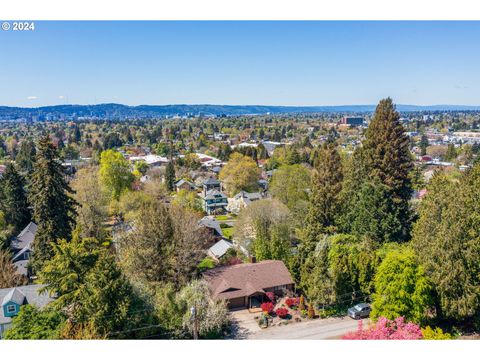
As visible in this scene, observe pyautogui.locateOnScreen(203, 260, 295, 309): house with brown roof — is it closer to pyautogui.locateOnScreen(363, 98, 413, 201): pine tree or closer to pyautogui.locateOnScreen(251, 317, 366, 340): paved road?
pyautogui.locateOnScreen(251, 317, 366, 340): paved road

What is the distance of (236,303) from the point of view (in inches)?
1050

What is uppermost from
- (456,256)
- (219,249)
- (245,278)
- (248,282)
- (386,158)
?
(386,158)

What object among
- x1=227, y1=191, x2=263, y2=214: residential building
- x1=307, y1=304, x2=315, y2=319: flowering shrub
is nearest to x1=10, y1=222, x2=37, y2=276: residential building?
x1=307, y1=304, x2=315, y2=319: flowering shrub

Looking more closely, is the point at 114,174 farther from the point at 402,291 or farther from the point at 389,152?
the point at 402,291

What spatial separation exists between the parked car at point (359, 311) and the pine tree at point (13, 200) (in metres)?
34.3

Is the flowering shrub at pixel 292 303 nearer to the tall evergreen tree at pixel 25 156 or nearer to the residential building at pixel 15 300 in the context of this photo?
the residential building at pixel 15 300

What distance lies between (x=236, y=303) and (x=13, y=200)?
27.6 m

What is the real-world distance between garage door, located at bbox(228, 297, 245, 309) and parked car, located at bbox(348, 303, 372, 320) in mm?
7119

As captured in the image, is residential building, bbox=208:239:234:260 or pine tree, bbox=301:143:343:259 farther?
residential building, bbox=208:239:234:260

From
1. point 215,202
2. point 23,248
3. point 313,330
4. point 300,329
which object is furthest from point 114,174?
point 313,330

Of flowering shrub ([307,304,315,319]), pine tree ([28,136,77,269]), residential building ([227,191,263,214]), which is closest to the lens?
flowering shrub ([307,304,315,319])

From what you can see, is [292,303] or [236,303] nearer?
[292,303]

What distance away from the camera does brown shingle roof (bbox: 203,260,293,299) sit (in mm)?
26677

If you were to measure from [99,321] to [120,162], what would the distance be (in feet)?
103
